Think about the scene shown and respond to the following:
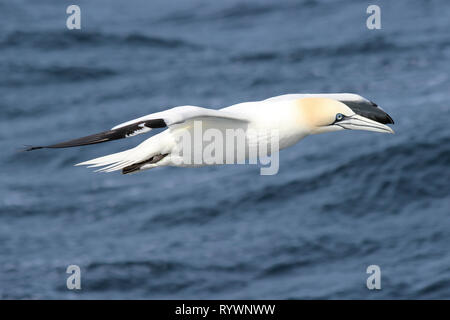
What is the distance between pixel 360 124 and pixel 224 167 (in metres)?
42.0

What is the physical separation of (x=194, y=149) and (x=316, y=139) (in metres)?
42.9

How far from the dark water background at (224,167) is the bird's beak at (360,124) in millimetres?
26837

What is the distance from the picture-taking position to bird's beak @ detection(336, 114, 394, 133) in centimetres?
1474

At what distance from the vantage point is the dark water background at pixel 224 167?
47781mm

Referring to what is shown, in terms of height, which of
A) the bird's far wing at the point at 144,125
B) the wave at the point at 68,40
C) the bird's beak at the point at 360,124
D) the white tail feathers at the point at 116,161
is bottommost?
the white tail feathers at the point at 116,161

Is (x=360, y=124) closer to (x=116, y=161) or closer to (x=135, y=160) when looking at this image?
(x=135, y=160)

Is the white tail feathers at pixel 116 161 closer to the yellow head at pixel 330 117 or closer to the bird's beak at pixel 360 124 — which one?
the yellow head at pixel 330 117

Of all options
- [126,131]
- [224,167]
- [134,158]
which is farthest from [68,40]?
[126,131]

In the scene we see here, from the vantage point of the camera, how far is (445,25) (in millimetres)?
64375

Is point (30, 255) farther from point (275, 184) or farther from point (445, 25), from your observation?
point (445, 25)

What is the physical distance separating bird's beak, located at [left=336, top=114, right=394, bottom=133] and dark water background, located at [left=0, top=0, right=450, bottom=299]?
88.0ft

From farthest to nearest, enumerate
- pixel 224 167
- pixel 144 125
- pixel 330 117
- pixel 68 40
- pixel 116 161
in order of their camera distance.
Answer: pixel 68 40 → pixel 224 167 → pixel 330 117 → pixel 116 161 → pixel 144 125

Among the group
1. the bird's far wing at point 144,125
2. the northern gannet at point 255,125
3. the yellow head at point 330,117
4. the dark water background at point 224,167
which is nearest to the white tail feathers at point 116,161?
the northern gannet at point 255,125

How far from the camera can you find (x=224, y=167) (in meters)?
56.8
